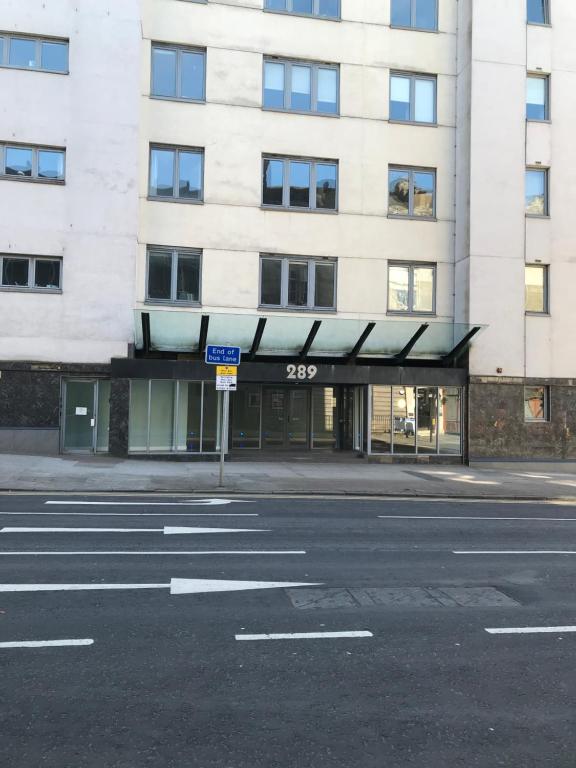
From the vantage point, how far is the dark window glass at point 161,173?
22422 millimetres

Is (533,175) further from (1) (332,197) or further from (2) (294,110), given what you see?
(2) (294,110)

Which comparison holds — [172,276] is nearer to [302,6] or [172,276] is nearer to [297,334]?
[297,334]

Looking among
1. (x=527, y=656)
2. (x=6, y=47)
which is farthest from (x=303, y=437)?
(x=527, y=656)

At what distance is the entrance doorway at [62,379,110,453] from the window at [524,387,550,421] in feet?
45.5

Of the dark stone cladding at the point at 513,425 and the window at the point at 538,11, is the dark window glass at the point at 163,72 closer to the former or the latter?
the window at the point at 538,11

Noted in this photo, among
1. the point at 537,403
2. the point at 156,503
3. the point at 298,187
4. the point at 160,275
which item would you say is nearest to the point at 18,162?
the point at 160,275

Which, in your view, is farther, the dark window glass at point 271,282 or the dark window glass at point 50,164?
the dark window glass at point 271,282

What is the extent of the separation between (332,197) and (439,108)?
5.15m

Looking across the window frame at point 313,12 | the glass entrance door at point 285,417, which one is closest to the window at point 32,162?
the window frame at point 313,12

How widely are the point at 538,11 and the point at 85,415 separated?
67.9 feet

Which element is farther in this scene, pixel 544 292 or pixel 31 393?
pixel 544 292

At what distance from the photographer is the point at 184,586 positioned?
23.8 ft

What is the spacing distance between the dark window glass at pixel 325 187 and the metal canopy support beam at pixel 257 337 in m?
4.95

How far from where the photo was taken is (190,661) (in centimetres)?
514
